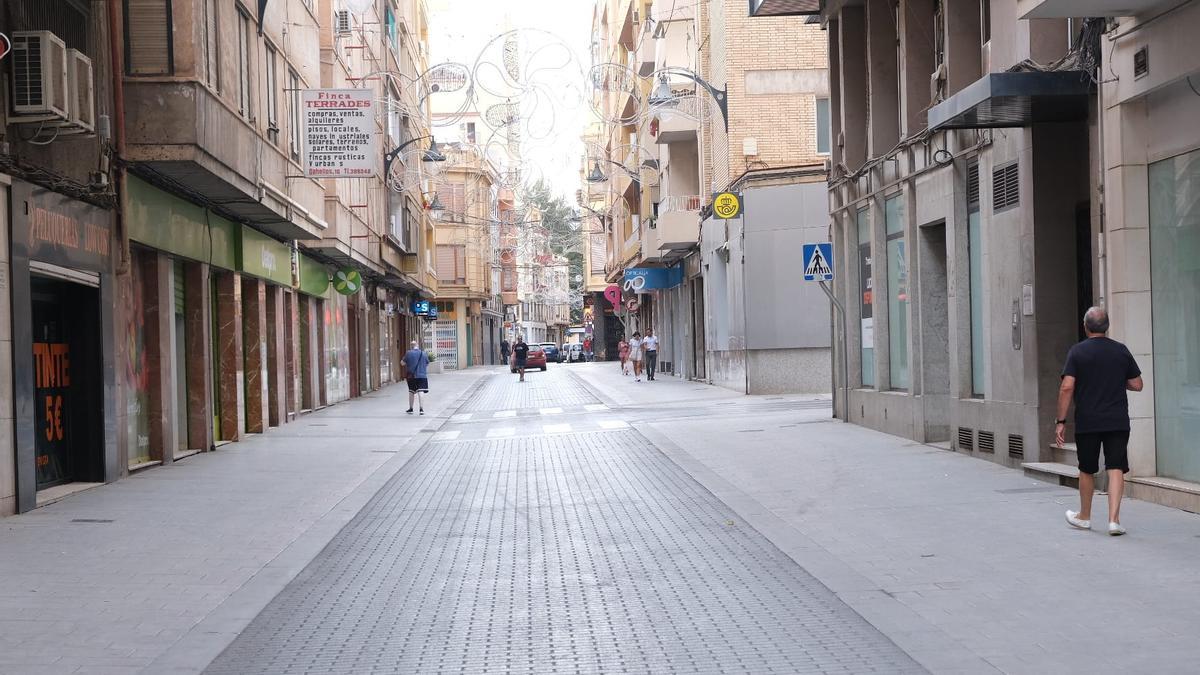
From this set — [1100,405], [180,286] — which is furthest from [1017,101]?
[180,286]

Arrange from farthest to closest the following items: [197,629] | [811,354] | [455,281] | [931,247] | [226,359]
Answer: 1. [455,281]
2. [811,354]
3. [226,359]
4. [931,247]
5. [197,629]

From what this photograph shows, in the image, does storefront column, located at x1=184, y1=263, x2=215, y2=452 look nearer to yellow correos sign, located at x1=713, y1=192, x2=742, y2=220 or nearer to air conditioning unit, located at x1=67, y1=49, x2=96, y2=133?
air conditioning unit, located at x1=67, y1=49, x2=96, y2=133

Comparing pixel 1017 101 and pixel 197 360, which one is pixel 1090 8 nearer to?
pixel 1017 101

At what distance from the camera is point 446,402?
34.8 meters

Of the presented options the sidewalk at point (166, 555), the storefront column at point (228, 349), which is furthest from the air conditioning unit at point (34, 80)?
the storefront column at point (228, 349)

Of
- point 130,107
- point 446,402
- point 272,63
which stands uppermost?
point 272,63

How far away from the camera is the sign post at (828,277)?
A: 21453 millimetres

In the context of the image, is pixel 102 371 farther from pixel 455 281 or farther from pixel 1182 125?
pixel 455 281

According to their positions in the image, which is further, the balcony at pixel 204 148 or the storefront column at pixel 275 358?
the storefront column at pixel 275 358

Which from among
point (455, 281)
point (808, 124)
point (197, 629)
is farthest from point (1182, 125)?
point (455, 281)

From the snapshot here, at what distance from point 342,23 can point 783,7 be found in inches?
508

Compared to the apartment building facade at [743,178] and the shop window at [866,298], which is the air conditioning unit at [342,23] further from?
the shop window at [866,298]

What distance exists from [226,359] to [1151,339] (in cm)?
1542

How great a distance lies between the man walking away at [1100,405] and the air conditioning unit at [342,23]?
24355 millimetres
